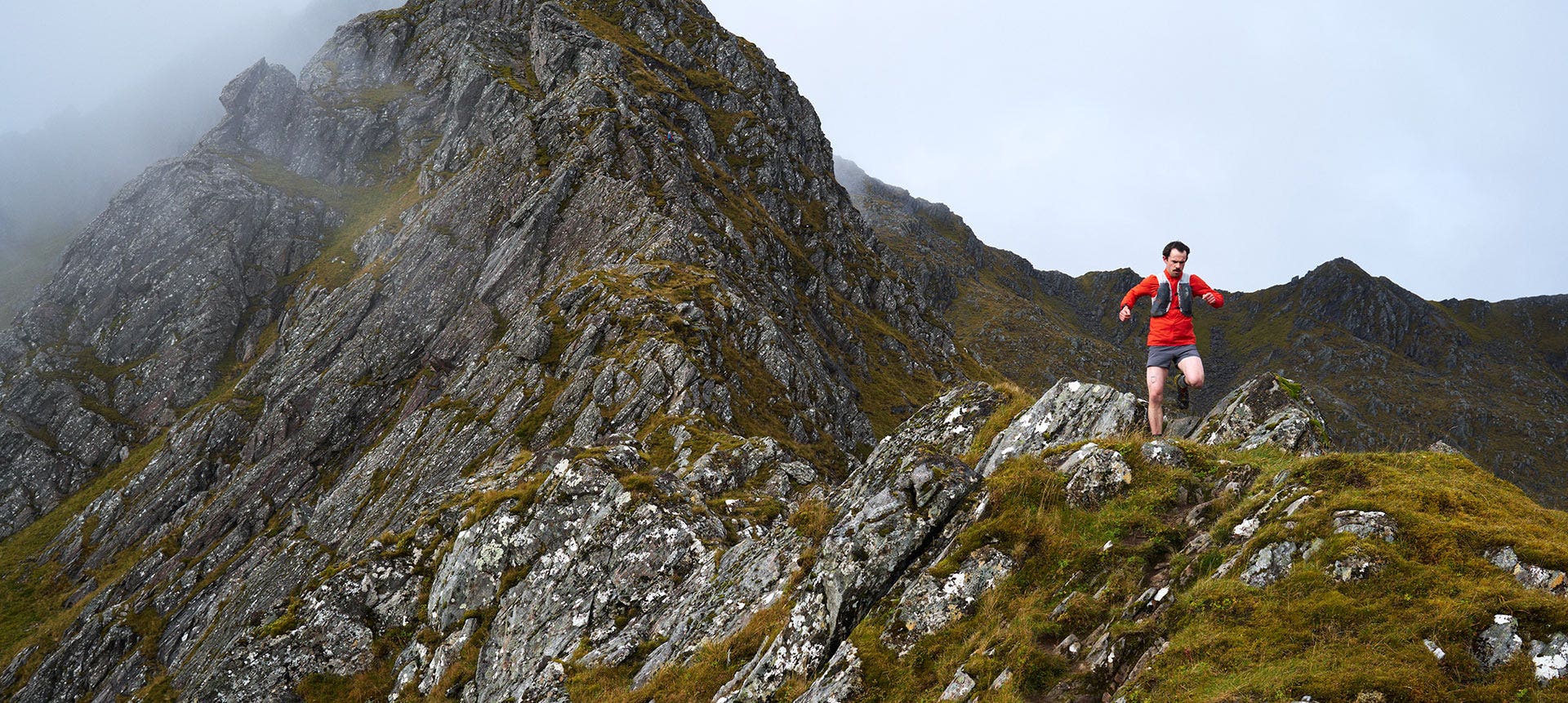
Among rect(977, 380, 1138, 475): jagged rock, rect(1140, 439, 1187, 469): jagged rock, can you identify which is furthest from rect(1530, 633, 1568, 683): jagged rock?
rect(977, 380, 1138, 475): jagged rock

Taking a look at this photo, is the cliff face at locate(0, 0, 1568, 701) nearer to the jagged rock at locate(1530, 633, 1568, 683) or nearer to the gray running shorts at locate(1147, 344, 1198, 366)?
the jagged rock at locate(1530, 633, 1568, 683)

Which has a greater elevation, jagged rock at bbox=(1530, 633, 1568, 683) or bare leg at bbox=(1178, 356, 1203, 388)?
bare leg at bbox=(1178, 356, 1203, 388)

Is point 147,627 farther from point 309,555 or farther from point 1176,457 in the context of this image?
point 1176,457

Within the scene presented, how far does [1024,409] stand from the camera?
19094 mm

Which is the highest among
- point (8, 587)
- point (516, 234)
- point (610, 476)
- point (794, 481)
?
point (516, 234)

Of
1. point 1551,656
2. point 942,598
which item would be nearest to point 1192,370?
point 942,598

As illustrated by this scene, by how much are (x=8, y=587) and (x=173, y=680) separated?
6585 centimetres

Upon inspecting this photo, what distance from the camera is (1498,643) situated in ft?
21.6

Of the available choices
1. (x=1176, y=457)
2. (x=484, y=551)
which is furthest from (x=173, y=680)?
(x=1176, y=457)

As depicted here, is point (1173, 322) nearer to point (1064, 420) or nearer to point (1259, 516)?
point (1064, 420)

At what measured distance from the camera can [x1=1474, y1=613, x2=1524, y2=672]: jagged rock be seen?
6.47m

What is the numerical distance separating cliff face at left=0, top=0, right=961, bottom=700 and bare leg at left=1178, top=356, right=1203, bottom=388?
33.5 ft

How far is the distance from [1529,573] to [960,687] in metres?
6.80

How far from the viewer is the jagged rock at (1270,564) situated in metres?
8.41
